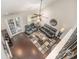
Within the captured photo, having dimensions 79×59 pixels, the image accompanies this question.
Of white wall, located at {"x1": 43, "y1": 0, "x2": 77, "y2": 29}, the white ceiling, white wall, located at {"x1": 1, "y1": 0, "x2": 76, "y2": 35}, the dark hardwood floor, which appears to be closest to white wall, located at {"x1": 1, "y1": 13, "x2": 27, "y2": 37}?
white wall, located at {"x1": 1, "y1": 0, "x2": 76, "y2": 35}

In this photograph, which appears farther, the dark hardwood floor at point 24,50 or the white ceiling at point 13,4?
the white ceiling at point 13,4

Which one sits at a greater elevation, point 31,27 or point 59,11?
point 59,11

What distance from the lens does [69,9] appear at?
19.1 feet

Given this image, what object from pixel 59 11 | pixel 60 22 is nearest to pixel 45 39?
pixel 60 22

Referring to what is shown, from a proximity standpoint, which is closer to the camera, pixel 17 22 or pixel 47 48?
pixel 47 48

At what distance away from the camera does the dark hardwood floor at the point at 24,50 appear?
15.1ft

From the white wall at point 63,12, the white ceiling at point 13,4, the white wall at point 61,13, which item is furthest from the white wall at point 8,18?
the white wall at point 63,12

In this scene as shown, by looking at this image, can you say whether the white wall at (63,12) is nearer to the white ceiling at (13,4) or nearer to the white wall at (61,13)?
the white wall at (61,13)

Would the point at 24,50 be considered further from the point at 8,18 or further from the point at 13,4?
the point at 8,18

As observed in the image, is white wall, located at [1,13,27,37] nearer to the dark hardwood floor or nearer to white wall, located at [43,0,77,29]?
the dark hardwood floor

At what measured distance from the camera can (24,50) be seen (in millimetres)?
5031

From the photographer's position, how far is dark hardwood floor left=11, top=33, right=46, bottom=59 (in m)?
4.60

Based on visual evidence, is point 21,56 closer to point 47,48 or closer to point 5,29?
point 47,48

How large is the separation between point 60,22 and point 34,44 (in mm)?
2148
